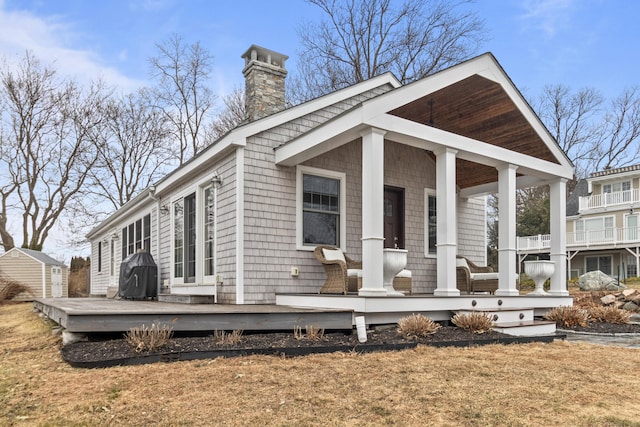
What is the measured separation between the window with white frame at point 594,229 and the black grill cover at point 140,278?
73.2ft

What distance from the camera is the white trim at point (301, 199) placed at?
8180 millimetres

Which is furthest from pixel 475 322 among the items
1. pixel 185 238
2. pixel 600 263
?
pixel 600 263

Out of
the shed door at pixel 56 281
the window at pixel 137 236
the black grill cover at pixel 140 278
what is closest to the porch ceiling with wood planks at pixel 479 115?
the black grill cover at pixel 140 278

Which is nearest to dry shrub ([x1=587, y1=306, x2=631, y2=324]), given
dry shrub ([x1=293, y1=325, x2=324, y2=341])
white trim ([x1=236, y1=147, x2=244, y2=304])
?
dry shrub ([x1=293, y1=325, x2=324, y2=341])

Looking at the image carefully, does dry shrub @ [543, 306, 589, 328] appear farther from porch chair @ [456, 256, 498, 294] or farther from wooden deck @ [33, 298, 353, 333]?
wooden deck @ [33, 298, 353, 333]

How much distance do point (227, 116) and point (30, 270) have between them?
34.8 ft

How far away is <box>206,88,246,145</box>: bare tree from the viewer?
23312 millimetres

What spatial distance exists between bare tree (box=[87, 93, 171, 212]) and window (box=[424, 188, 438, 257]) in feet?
58.8

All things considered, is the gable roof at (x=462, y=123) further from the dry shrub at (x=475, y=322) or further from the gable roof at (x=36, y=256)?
the gable roof at (x=36, y=256)

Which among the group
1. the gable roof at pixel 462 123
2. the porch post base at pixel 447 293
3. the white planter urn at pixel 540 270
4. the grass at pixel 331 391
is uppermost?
the gable roof at pixel 462 123

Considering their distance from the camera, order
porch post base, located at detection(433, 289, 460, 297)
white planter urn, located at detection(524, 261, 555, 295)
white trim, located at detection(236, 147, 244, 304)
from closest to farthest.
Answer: porch post base, located at detection(433, 289, 460, 297) → white trim, located at detection(236, 147, 244, 304) → white planter urn, located at detection(524, 261, 555, 295)

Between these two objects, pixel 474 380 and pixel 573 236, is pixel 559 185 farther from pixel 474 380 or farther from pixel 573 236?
pixel 573 236

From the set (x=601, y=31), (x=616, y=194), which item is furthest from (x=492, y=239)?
(x=601, y=31)

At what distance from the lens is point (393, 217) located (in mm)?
9539
